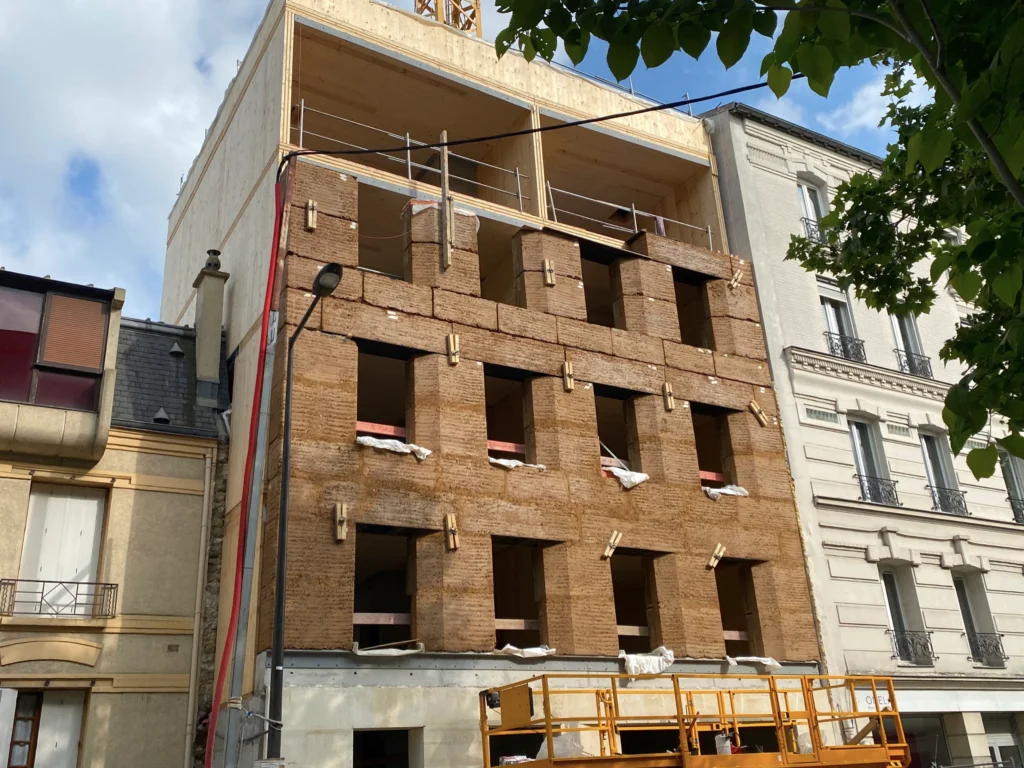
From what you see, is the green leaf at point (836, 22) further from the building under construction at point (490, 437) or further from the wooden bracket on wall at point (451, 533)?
the wooden bracket on wall at point (451, 533)

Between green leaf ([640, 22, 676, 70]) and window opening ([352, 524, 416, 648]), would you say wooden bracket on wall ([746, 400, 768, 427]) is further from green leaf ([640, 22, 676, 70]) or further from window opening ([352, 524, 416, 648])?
green leaf ([640, 22, 676, 70])

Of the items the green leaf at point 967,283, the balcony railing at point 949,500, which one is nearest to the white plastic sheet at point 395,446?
the green leaf at point 967,283

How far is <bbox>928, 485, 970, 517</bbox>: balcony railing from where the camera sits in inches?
946

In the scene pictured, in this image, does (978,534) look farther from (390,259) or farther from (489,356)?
(390,259)

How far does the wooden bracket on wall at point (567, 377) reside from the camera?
19969 mm

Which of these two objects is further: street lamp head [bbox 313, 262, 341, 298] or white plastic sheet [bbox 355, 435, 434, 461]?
white plastic sheet [bbox 355, 435, 434, 461]

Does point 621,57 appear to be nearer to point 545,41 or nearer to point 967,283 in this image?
point 545,41

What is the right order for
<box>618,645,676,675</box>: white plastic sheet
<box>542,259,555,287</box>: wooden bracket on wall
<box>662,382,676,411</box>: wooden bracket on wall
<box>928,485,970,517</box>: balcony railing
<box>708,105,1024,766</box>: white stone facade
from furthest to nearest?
<box>928,485,970,517</box>: balcony railing < <box>708,105,1024,766</box>: white stone facade < <box>662,382,676,411</box>: wooden bracket on wall < <box>542,259,555,287</box>: wooden bracket on wall < <box>618,645,676,675</box>: white plastic sheet

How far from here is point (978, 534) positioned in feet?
79.4

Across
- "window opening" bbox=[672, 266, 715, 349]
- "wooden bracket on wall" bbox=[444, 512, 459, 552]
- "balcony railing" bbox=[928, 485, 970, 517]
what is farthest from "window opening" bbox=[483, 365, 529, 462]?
"balcony railing" bbox=[928, 485, 970, 517]

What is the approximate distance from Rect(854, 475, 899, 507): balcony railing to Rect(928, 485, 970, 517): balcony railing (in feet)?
4.60

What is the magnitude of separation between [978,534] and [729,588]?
6861 mm

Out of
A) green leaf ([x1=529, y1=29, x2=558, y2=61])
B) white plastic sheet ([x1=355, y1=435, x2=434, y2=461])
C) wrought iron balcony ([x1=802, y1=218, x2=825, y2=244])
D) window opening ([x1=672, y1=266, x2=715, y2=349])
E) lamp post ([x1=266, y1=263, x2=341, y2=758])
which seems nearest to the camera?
green leaf ([x1=529, y1=29, x2=558, y2=61])

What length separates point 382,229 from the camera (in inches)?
888
